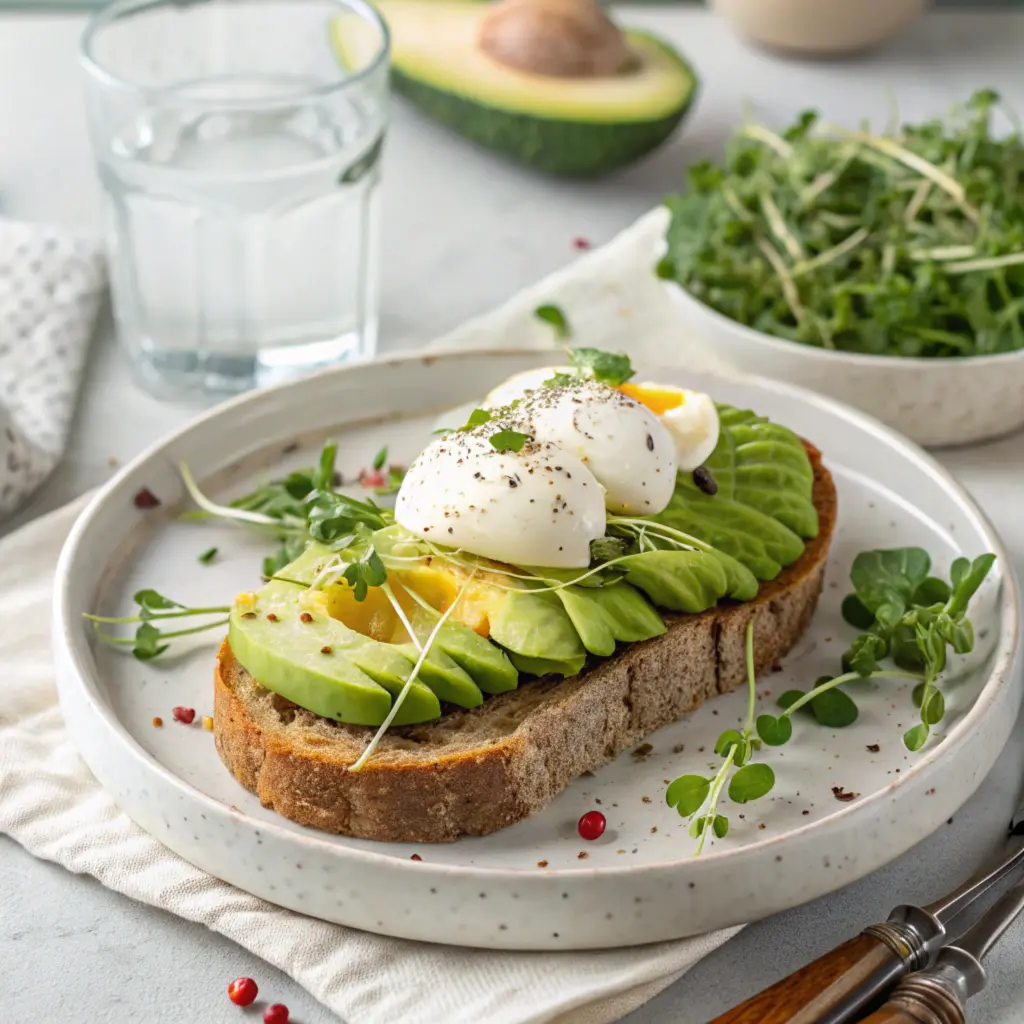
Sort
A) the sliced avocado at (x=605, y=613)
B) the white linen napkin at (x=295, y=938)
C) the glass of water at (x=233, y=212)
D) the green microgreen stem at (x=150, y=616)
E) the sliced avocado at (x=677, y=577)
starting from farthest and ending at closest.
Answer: the glass of water at (x=233, y=212)
the green microgreen stem at (x=150, y=616)
the sliced avocado at (x=677, y=577)
the sliced avocado at (x=605, y=613)
the white linen napkin at (x=295, y=938)

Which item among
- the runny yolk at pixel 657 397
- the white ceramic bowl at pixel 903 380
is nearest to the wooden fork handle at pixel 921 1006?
the runny yolk at pixel 657 397

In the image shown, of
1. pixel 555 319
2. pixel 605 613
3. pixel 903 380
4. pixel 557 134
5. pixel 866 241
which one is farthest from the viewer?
pixel 557 134

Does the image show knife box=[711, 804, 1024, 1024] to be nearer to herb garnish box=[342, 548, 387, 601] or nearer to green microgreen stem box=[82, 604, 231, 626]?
herb garnish box=[342, 548, 387, 601]

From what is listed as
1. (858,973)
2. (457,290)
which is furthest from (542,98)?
(858,973)

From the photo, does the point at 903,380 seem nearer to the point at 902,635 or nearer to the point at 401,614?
the point at 902,635

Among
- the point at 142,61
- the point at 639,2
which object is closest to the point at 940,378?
the point at 142,61

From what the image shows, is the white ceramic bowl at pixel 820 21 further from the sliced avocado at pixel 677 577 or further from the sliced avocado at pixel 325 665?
the sliced avocado at pixel 325 665

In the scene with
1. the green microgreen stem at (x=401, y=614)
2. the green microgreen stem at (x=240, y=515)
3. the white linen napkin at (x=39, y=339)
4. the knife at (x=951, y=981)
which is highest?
the green microgreen stem at (x=401, y=614)
